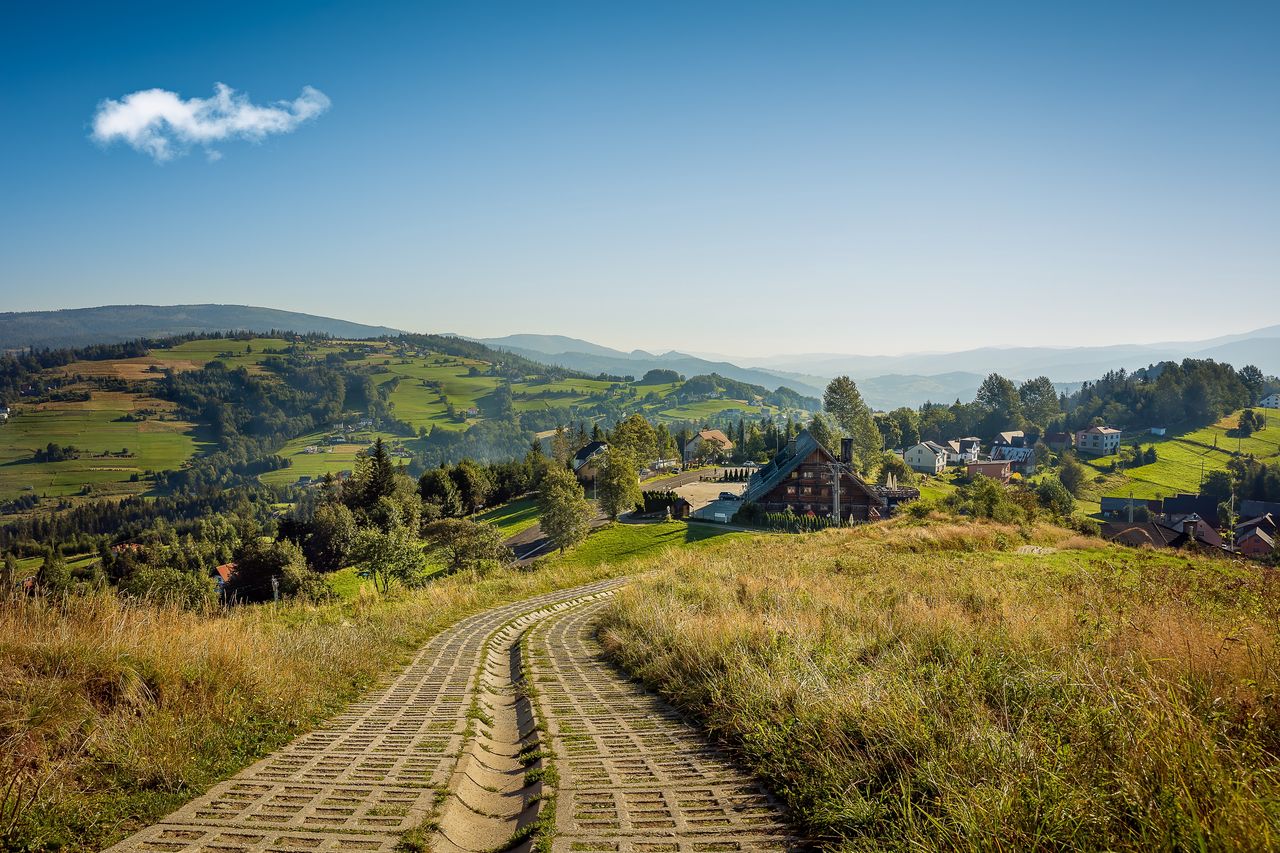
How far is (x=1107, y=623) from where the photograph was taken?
623cm

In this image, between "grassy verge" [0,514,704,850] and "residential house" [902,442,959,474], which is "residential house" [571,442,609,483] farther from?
"grassy verge" [0,514,704,850]

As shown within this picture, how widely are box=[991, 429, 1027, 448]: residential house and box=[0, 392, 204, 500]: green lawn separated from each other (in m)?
187

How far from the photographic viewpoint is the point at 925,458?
93.5 m

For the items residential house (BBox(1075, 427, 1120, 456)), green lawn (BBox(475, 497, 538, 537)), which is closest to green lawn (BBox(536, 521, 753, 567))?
green lawn (BBox(475, 497, 538, 537))

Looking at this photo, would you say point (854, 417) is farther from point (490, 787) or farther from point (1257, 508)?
point (490, 787)

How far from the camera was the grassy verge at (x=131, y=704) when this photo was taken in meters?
3.93

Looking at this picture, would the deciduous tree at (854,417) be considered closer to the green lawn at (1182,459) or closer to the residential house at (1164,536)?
the green lawn at (1182,459)

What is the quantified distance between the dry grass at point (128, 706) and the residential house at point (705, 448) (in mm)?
84550

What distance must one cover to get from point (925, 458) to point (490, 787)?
10020 cm

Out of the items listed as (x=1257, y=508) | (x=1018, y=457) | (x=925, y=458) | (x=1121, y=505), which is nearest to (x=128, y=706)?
(x=1121, y=505)

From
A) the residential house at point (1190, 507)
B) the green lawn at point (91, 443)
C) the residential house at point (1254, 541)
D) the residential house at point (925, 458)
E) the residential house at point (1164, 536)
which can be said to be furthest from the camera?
the green lawn at point (91, 443)

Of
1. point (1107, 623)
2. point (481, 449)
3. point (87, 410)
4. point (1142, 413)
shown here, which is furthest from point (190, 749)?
point (87, 410)

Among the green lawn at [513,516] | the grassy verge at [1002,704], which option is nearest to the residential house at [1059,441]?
the green lawn at [513,516]

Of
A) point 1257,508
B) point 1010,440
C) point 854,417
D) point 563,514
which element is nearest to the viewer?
point 563,514
